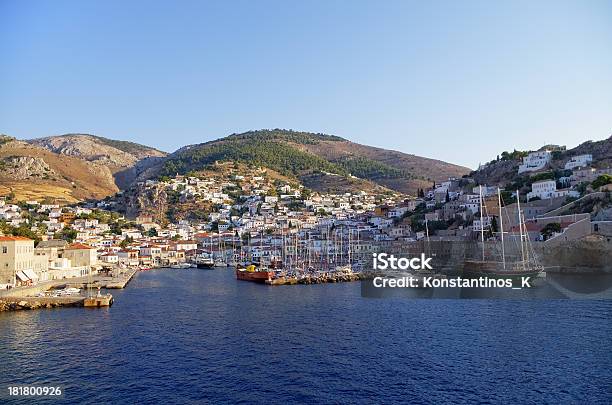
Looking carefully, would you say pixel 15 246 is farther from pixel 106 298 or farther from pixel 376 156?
pixel 376 156

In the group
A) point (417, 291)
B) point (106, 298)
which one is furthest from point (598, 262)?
point (106, 298)

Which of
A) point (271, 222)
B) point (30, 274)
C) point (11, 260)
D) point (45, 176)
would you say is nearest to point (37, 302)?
point (11, 260)

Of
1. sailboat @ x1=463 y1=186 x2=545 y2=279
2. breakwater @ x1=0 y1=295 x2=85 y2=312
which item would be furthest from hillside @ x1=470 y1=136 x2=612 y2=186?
breakwater @ x1=0 y1=295 x2=85 y2=312

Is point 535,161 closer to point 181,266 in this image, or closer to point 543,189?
point 543,189

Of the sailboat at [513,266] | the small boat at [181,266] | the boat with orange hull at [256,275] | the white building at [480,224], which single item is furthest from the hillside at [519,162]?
the small boat at [181,266]

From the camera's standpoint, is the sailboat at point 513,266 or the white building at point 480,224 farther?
the white building at point 480,224

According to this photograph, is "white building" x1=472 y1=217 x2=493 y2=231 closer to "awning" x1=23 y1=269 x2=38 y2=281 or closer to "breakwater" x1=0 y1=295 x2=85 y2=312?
"breakwater" x1=0 y1=295 x2=85 y2=312

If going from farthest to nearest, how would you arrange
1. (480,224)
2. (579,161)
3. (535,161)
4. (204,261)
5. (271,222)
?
(271,222), (535,161), (579,161), (204,261), (480,224)

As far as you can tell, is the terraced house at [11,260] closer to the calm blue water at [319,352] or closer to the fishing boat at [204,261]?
the calm blue water at [319,352]
